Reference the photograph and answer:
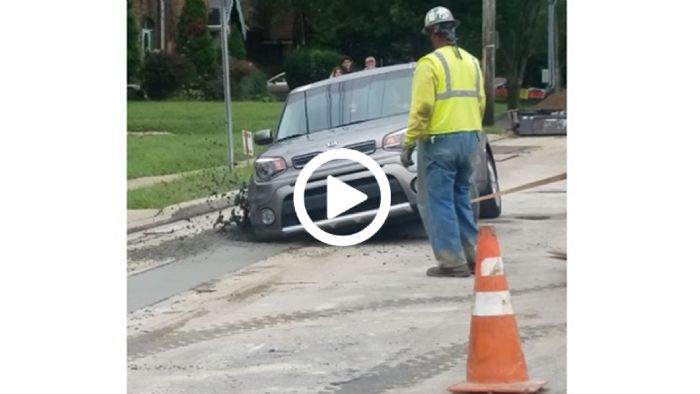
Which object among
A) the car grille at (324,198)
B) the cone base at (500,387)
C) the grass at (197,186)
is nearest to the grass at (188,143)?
the grass at (197,186)

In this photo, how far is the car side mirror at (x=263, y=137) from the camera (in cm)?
1592

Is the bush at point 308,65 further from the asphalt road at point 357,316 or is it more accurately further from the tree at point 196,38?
the asphalt road at point 357,316

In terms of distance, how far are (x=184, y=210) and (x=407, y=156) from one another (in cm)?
140

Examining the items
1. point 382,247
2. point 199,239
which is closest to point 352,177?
point 382,247

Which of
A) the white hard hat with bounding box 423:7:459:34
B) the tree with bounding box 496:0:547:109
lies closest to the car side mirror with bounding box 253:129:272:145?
the white hard hat with bounding box 423:7:459:34

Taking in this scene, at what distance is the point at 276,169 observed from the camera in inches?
627

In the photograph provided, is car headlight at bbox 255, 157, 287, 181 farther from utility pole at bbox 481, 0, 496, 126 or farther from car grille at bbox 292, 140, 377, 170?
utility pole at bbox 481, 0, 496, 126

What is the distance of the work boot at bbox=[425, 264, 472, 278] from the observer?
52.2 ft

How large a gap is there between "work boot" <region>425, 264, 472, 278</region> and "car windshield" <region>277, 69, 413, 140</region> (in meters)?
0.62

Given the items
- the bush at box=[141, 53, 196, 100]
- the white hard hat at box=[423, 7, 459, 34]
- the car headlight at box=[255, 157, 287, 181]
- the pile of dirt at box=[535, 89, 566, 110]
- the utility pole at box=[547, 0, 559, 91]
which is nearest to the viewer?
the pile of dirt at box=[535, 89, 566, 110]

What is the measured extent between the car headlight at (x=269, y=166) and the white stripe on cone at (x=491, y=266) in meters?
0.97
